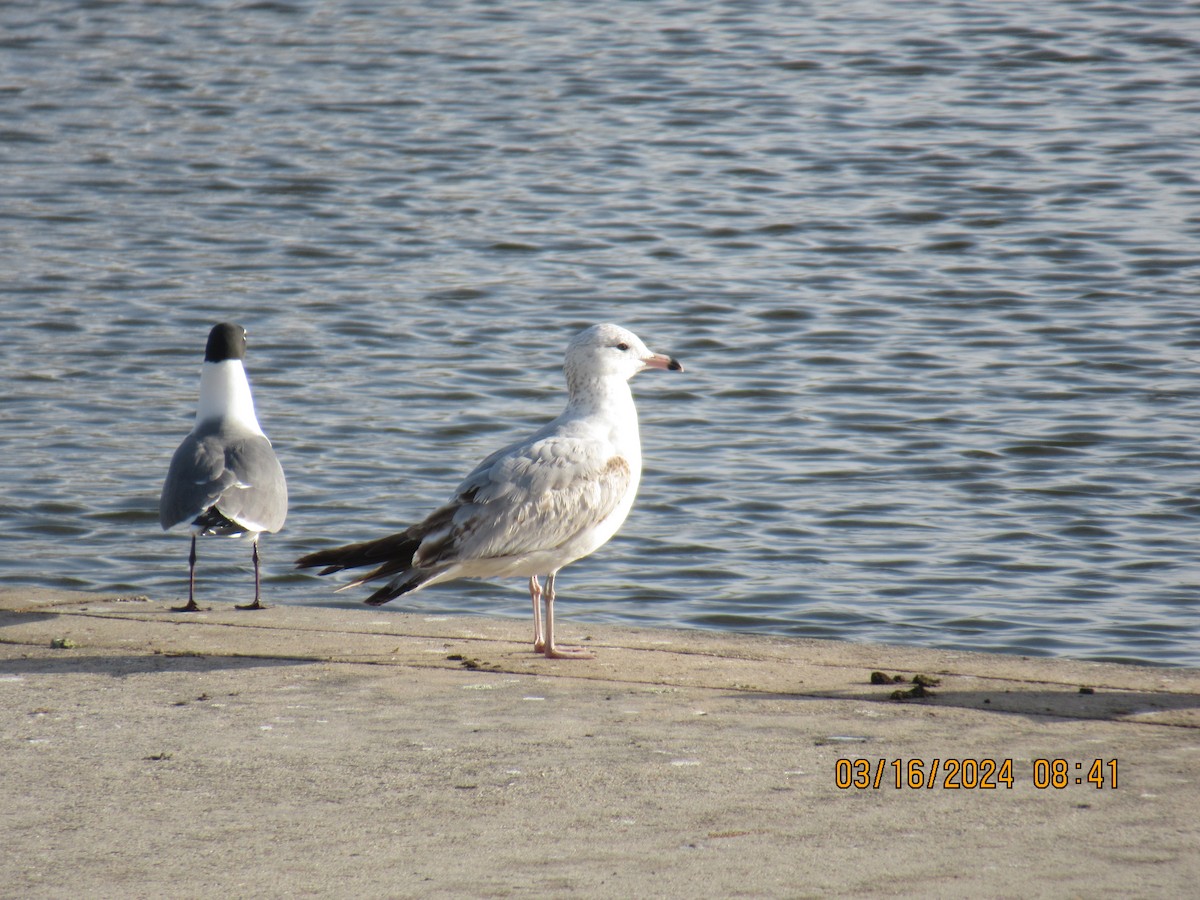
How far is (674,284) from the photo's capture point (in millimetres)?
14156

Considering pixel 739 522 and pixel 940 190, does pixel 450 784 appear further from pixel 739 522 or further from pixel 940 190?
pixel 940 190

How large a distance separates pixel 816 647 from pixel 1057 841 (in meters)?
2.12

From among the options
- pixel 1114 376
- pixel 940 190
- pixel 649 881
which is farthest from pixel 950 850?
pixel 940 190

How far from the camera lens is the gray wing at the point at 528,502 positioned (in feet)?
20.2

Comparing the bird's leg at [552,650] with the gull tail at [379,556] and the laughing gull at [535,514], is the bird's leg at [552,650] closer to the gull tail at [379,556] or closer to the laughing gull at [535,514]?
the laughing gull at [535,514]

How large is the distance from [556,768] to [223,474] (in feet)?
9.76

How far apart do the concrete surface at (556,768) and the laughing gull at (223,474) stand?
0.83m

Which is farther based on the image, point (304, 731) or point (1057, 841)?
point (304, 731)

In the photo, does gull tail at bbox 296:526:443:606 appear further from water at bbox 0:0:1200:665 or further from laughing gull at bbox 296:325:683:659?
water at bbox 0:0:1200:665

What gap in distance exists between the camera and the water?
29.2ft

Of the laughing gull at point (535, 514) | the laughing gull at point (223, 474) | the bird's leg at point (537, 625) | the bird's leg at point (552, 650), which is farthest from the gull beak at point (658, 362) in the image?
the laughing gull at point (223, 474)

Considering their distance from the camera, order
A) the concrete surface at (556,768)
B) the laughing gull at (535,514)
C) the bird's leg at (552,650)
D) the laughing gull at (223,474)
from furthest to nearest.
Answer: the laughing gull at (223,474) → the laughing gull at (535,514) → the bird's leg at (552,650) → the concrete surface at (556,768)

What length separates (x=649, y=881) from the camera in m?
4.05

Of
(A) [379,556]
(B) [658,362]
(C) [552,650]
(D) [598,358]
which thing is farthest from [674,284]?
(C) [552,650]
